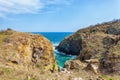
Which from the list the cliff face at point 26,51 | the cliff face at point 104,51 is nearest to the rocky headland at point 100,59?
the cliff face at point 104,51

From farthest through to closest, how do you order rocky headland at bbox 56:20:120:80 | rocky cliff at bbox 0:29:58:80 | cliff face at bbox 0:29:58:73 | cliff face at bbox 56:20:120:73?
1. cliff face at bbox 56:20:120:73
2. rocky headland at bbox 56:20:120:80
3. cliff face at bbox 0:29:58:73
4. rocky cliff at bbox 0:29:58:80

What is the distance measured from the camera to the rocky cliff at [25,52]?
76.5 feet

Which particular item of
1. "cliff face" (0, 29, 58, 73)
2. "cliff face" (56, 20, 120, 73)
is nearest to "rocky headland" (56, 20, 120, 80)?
"cliff face" (56, 20, 120, 73)

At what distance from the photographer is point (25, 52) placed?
88.1 ft

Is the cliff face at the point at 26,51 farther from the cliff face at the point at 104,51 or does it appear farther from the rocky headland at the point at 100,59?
the cliff face at the point at 104,51

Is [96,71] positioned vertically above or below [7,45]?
below

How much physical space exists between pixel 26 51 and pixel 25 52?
260 millimetres

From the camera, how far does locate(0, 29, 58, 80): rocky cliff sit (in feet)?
76.5

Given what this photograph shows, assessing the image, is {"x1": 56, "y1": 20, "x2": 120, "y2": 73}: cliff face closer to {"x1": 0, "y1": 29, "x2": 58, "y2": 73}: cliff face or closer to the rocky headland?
the rocky headland

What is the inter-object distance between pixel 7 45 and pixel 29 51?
2776mm

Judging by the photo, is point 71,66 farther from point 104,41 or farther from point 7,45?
point 104,41

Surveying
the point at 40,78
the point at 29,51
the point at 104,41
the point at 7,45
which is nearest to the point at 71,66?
the point at 29,51

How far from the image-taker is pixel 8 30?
30.6 m

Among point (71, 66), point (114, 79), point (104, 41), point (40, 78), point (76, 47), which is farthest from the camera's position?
point (76, 47)
